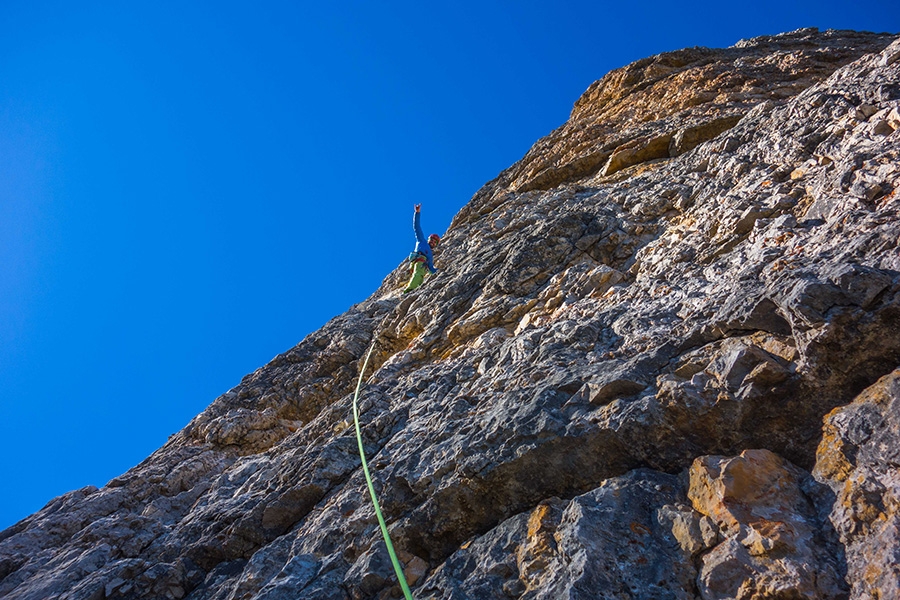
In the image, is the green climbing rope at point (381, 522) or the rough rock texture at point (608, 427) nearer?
the rough rock texture at point (608, 427)

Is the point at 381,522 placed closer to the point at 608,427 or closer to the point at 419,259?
the point at 608,427

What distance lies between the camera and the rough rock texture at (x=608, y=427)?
397 centimetres

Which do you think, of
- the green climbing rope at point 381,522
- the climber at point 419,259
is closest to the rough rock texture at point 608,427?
the green climbing rope at point 381,522

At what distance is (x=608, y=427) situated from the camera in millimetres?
4887

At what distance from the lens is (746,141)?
8.80m

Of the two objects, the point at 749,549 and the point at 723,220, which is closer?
the point at 749,549

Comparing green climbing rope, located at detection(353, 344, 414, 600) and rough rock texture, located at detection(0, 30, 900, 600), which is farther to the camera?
green climbing rope, located at detection(353, 344, 414, 600)

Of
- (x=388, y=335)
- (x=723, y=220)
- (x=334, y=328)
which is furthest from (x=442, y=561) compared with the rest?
(x=334, y=328)

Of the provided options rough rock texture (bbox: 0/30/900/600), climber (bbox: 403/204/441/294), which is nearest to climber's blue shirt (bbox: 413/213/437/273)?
climber (bbox: 403/204/441/294)

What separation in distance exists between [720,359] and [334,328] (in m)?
9.36

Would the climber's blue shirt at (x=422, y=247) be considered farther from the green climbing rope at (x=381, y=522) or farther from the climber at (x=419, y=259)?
the green climbing rope at (x=381, y=522)

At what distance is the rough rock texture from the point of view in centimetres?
397

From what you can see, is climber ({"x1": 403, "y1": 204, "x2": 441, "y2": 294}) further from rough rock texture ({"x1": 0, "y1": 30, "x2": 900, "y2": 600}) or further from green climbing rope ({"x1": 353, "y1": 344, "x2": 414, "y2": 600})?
green climbing rope ({"x1": 353, "y1": 344, "x2": 414, "y2": 600})

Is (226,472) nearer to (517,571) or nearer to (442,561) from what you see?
(442,561)
